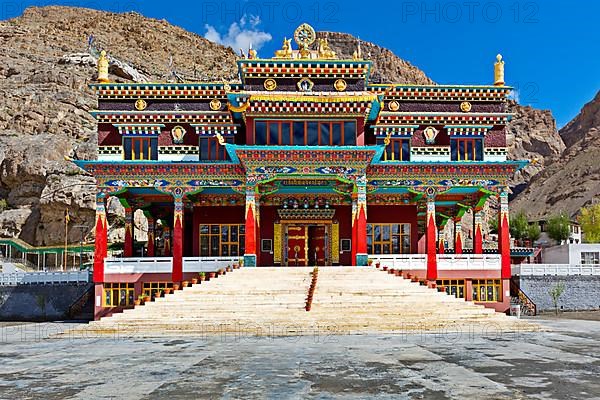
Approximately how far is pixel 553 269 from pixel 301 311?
20.9 metres

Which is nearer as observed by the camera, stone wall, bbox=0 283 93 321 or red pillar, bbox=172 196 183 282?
red pillar, bbox=172 196 183 282

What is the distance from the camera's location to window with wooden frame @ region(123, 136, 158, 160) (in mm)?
36625

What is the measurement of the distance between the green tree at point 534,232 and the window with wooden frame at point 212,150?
82.2m

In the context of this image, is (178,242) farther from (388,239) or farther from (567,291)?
(567,291)

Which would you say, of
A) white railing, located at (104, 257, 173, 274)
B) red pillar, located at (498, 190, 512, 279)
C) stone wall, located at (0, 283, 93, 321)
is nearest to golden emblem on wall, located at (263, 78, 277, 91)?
white railing, located at (104, 257, 173, 274)

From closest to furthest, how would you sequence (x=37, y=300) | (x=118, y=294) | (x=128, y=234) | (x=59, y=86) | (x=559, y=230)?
(x=118, y=294)
(x=37, y=300)
(x=128, y=234)
(x=59, y=86)
(x=559, y=230)

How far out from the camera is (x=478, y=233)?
133 ft

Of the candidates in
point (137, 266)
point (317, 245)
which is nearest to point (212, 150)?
point (137, 266)

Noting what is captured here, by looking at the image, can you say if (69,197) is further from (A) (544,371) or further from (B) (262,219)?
(A) (544,371)

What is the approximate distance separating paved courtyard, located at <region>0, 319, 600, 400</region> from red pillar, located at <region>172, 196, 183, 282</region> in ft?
37.8

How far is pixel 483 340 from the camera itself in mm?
19859

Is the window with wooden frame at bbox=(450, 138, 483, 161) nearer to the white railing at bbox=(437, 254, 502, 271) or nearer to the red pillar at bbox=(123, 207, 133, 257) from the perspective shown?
the white railing at bbox=(437, 254, 502, 271)

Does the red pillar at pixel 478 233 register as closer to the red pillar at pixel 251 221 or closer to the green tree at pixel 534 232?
the red pillar at pixel 251 221

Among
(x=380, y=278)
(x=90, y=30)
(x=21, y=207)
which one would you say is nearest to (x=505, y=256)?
(x=380, y=278)
